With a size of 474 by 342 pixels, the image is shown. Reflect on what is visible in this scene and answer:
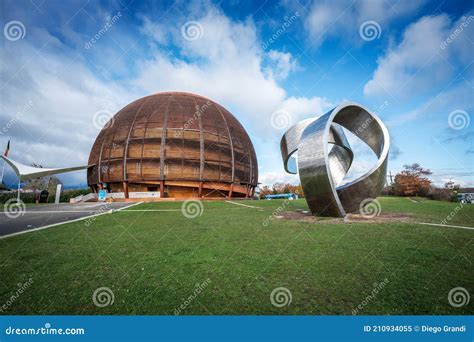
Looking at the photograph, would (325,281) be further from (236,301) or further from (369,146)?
(369,146)

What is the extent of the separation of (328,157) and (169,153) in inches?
931

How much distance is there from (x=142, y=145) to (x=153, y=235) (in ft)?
84.8

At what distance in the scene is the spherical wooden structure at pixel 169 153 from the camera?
99.3 feet

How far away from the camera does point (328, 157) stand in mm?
11109

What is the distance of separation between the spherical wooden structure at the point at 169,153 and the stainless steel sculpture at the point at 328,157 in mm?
19764

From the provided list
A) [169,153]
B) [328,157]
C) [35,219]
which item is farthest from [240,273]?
[169,153]

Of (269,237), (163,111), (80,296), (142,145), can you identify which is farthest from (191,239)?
(163,111)

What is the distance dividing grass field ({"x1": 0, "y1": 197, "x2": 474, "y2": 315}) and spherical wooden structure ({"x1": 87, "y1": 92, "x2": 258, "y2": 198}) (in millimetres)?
23825

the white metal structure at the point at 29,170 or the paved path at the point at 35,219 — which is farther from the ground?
the white metal structure at the point at 29,170

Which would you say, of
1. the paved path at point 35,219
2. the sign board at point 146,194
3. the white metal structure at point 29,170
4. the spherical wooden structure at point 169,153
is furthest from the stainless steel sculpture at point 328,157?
the white metal structure at point 29,170

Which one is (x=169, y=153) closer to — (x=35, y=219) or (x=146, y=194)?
(x=146, y=194)

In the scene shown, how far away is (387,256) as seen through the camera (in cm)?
477

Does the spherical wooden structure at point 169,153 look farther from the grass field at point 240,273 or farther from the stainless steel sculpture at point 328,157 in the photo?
the grass field at point 240,273

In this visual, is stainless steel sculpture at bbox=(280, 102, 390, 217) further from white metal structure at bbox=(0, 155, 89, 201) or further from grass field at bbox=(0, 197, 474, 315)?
white metal structure at bbox=(0, 155, 89, 201)
